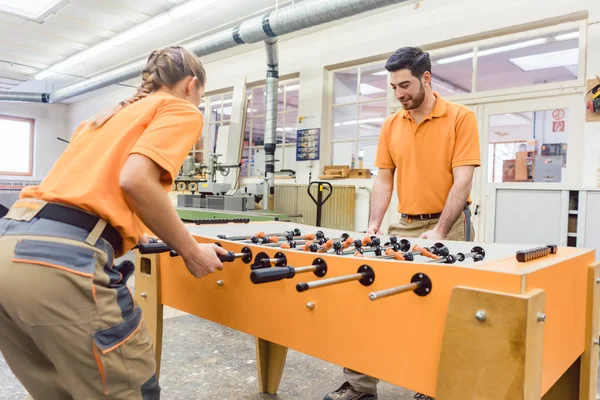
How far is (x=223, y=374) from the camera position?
243 cm

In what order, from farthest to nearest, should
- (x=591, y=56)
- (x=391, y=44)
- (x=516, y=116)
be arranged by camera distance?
(x=391, y=44), (x=516, y=116), (x=591, y=56)

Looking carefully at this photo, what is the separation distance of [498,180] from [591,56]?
1429 millimetres

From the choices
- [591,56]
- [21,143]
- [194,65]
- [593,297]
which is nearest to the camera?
[194,65]

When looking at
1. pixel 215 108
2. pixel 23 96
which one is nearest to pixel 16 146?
pixel 23 96

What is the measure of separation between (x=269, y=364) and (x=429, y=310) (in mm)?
1405

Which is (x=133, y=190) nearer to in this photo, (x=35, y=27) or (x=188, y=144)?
(x=188, y=144)

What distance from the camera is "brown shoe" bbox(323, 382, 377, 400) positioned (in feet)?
6.48

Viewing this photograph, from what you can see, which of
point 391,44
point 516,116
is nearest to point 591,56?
point 516,116

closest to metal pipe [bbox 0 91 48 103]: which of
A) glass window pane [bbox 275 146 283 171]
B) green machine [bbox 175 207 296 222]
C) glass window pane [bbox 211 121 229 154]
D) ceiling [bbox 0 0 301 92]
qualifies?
ceiling [bbox 0 0 301 92]

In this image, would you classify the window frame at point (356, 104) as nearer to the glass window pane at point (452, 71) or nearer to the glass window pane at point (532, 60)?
the glass window pane at point (452, 71)

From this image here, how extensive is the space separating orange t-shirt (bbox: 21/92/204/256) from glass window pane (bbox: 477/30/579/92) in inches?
181

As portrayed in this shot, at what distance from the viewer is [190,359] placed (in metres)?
2.63

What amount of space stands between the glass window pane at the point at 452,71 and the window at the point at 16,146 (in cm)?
1102

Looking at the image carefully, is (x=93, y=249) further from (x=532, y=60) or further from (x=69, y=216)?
(x=532, y=60)
